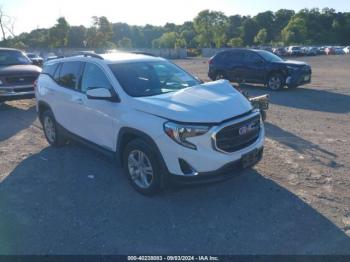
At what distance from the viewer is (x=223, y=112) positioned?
438 cm

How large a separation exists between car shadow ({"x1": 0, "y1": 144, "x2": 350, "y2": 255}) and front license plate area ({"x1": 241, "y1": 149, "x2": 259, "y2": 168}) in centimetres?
47

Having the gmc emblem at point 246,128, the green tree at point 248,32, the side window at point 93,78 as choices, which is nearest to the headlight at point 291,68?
the gmc emblem at point 246,128

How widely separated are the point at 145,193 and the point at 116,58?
7.31ft

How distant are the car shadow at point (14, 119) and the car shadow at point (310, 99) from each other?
754 cm

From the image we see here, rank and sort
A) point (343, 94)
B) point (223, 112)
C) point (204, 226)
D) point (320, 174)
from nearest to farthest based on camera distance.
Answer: point (204, 226) → point (223, 112) → point (320, 174) → point (343, 94)

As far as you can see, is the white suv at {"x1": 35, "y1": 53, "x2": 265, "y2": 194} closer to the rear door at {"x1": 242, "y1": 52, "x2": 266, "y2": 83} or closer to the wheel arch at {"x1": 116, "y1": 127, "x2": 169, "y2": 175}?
the wheel arch at {"x1": 116, "y1": 127, "x2": 169, "y2": 175}

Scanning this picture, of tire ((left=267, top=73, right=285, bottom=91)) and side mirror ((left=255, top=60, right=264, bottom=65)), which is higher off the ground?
side mirror ((left=255, top=60, right=264, bottom=65))

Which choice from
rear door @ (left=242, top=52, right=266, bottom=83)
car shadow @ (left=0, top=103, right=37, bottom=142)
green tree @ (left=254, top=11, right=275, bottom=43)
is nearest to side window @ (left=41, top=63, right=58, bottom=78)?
car shadow @ (left=0, top=103, right=37, bottom=142)

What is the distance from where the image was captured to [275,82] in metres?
14.1

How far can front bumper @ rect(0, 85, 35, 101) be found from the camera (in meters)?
10.8

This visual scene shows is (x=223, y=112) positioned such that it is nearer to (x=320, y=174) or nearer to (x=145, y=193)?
(x=145, y=193)

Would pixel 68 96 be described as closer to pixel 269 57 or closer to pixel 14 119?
pixel 14 119

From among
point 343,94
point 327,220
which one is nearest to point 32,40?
point 343,94

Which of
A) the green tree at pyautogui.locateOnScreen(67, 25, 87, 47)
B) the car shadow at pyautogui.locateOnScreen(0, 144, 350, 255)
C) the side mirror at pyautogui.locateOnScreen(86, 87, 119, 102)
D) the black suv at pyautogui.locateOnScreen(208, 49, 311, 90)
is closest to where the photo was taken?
the car shadow at pyautogui.locateOnScreen(0, 144, 350, 255)
